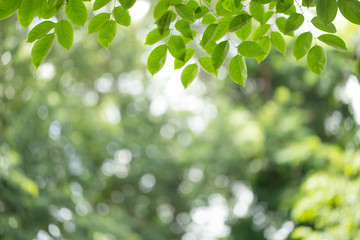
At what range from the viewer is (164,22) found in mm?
887

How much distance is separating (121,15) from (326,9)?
17.0 inches

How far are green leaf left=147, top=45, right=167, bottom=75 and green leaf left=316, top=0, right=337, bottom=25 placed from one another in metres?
0.33

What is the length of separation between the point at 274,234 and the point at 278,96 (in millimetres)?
2207

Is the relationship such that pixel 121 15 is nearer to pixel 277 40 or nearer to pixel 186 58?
pixel 186 58

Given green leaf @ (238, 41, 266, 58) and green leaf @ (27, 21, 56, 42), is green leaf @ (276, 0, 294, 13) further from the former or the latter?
green leaf @ (27, 21, 56, 42)

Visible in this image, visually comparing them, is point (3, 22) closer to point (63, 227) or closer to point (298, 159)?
point (63, 227)

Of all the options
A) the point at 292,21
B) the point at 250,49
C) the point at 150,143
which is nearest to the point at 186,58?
the point at 250,49

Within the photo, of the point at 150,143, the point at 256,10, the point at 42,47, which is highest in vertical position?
the point at 150,143

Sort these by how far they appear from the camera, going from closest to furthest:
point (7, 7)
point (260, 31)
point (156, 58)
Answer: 1. point (7, 7)
2. point (156, 58)
3. point (260, 31)

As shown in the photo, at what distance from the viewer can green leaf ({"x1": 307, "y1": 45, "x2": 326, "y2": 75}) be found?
0.99 meters

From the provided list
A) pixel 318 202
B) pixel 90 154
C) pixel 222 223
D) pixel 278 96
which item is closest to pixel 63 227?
pixel 90 154

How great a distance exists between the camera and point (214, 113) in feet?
25.8

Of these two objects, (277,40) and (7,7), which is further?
(277,40)

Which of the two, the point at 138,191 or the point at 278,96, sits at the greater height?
the point at 278,96
